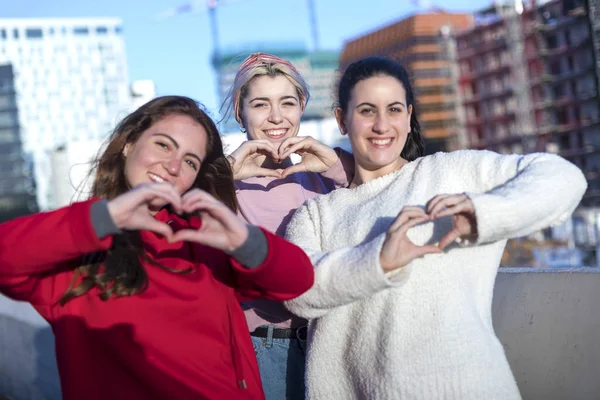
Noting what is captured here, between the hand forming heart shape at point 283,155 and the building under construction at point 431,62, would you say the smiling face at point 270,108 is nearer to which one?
the hand forming heart shape at point 283,155

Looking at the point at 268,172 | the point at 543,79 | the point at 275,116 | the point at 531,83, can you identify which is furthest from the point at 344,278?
the point at 531,83

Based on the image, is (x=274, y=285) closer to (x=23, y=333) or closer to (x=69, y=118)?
(x=23, y=333)

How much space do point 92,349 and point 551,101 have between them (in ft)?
280

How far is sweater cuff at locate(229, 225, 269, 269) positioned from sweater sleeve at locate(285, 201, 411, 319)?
254 millimetres

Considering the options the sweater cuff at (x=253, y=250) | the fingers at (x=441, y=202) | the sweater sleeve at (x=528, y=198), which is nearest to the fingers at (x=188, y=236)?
the sweater cuff at (x=253, y=250)

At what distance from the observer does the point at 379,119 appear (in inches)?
107

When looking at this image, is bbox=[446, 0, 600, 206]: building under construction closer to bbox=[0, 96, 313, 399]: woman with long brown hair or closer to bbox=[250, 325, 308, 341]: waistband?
bbox=[250, 325, 308, 341]: waistband

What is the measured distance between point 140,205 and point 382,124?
95 cm

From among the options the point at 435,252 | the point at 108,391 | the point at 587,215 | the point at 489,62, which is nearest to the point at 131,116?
the point at 108,391

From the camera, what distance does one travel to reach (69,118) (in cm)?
12062

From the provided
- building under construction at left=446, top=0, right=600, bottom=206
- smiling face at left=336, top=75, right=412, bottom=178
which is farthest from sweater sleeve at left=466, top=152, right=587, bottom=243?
building under construction at left=446, top=0, right=600, bottom=206

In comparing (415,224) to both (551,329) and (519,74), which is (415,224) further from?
(519,74)

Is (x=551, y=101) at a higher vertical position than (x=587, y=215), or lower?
higher

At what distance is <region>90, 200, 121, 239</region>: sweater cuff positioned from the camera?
2.02 m
